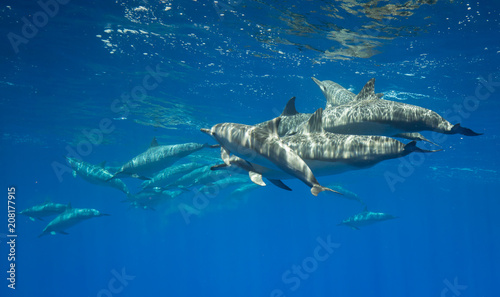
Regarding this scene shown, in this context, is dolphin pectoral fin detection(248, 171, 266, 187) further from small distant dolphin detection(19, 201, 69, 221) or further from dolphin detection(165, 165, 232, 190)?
small distant dolphin detection(19, 201, 69, 221)

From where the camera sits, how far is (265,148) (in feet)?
15.4

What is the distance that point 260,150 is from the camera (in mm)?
4758

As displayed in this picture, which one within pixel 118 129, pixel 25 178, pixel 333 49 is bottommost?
pixel 25 178

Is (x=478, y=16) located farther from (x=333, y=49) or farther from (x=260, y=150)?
(x=260, y=150)

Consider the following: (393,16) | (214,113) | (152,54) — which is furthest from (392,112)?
(214,113)

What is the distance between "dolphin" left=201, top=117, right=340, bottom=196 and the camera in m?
4.31

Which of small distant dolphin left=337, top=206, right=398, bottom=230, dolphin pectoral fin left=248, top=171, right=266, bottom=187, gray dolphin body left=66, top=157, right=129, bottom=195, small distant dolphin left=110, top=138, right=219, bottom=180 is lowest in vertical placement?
small distant dolphin left=337, top=206, right=398, bottom=230

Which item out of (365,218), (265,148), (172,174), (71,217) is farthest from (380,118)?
(365,218)

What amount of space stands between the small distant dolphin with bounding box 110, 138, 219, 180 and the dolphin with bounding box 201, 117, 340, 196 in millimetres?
4254

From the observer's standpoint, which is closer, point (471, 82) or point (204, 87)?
point (471, 82)

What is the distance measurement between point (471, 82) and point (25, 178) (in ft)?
212

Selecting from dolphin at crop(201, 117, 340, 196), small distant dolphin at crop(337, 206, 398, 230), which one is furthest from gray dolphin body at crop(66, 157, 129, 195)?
small distant dolphin at crop(337, 206, 398, 230)

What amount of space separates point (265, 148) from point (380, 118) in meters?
2.68

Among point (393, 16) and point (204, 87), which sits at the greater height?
point (393, 16)
